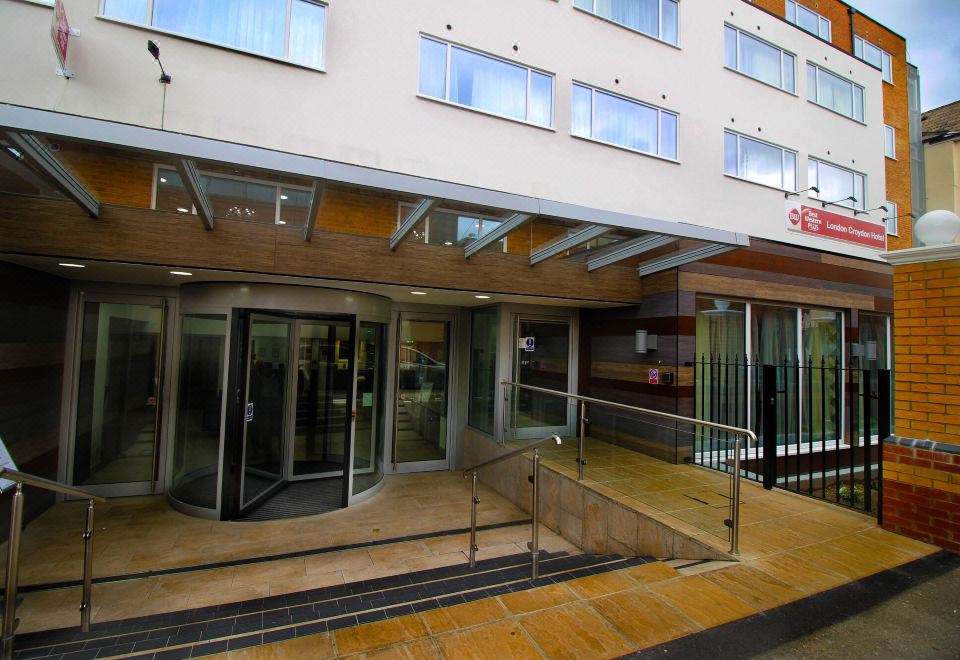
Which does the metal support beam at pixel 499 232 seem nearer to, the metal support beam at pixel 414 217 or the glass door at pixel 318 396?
the metal support beam at pixel 414 217

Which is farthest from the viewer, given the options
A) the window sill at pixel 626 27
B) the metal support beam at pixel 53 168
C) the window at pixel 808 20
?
the window at pixel 808 20

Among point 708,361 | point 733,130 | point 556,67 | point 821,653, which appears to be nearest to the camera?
point 821,653

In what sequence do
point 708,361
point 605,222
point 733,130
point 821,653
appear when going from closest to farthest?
point 821,653, point 605,222, point 708,361, point 733,130

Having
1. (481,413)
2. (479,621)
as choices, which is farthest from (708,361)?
(479,621)

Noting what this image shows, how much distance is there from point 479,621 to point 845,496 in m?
5.67

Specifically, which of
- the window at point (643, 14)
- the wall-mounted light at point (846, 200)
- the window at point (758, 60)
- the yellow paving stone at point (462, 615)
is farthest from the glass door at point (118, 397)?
the wall-mounted light at point (846, 200)

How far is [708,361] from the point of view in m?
6.89

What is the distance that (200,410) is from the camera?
560cm

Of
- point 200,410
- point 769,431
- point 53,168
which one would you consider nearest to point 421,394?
point 200,410

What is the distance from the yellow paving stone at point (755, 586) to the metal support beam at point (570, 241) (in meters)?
3.02

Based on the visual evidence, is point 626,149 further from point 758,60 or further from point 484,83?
point 758,60

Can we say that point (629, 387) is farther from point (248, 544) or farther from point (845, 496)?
point (248, 544)

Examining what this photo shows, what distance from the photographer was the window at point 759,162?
891 cm

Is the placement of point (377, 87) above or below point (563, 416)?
above
